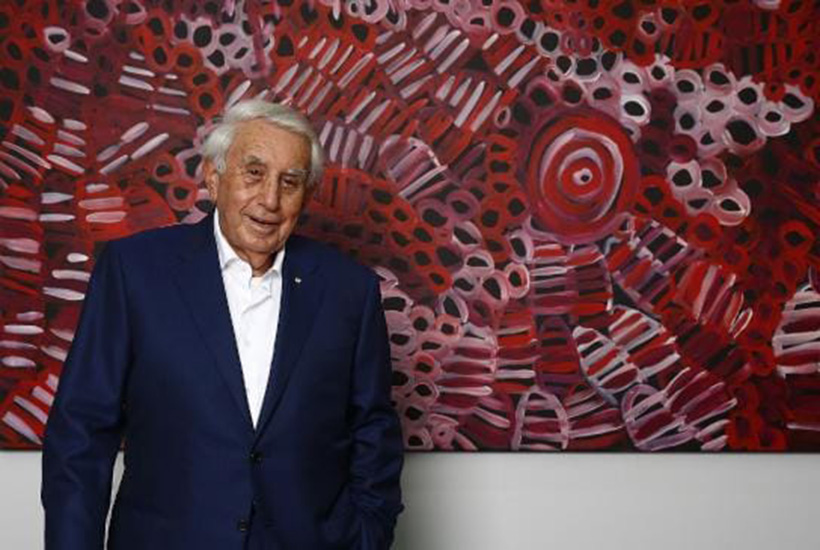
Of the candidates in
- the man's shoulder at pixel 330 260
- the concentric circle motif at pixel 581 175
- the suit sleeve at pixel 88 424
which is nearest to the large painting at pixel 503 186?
the concentric circle motif at pixel 581 175

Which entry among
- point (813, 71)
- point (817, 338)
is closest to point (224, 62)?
point (813, 71)

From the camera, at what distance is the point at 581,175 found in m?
2.25

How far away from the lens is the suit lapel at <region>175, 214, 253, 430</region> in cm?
166

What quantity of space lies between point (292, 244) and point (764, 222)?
3.98ft

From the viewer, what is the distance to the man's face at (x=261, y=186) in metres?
1.73

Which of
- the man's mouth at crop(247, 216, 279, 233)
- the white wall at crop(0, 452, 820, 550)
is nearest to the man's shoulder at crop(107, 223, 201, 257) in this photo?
the man's mouth at crop(247, 216, 279, 233)

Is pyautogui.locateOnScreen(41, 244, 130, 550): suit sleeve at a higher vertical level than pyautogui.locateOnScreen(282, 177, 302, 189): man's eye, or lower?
lower

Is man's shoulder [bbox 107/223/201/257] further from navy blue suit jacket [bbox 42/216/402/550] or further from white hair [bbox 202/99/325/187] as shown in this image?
white hair [bbox 202/99/325/187]

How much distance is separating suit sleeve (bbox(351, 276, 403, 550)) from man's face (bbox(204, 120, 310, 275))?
0.27 meters

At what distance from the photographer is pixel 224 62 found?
220cm

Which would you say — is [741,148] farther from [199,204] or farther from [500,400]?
[199,204]

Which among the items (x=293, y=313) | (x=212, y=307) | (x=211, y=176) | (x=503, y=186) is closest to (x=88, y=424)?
(x=212, y=307)

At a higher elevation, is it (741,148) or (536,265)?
(741,148)

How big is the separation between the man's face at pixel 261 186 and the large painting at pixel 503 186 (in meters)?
0.46
